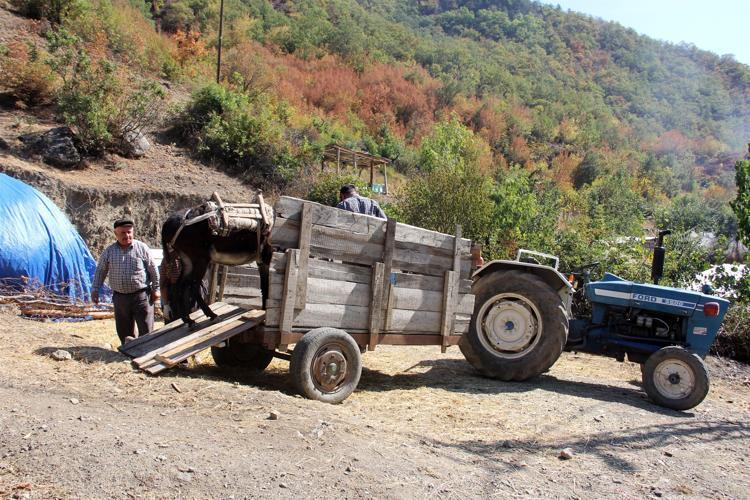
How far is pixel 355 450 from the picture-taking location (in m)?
3.85

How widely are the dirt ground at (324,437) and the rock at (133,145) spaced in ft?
34.7

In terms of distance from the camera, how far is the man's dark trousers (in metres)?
6.31

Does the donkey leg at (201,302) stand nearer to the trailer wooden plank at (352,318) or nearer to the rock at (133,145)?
the trailer wooden plank at (352,318)

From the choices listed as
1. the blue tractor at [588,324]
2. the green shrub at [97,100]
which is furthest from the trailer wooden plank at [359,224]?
the green shrub at [97,100]

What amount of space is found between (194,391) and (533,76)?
6747 centimetres

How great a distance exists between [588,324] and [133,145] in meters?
13.1

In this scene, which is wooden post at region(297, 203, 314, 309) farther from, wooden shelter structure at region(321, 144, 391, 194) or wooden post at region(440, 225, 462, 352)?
wooden shelter structure at region(321, 144, 391, 194)

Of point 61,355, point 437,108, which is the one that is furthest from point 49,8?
point 437,108

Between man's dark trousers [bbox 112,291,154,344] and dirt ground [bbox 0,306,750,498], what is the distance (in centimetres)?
54

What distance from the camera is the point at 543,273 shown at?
7.00 metres

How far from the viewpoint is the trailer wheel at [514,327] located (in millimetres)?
6660

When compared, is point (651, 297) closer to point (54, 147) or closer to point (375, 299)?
point (375, 299)

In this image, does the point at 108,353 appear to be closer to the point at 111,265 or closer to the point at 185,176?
the point at 111,265

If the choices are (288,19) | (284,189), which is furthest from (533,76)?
(284,189)
